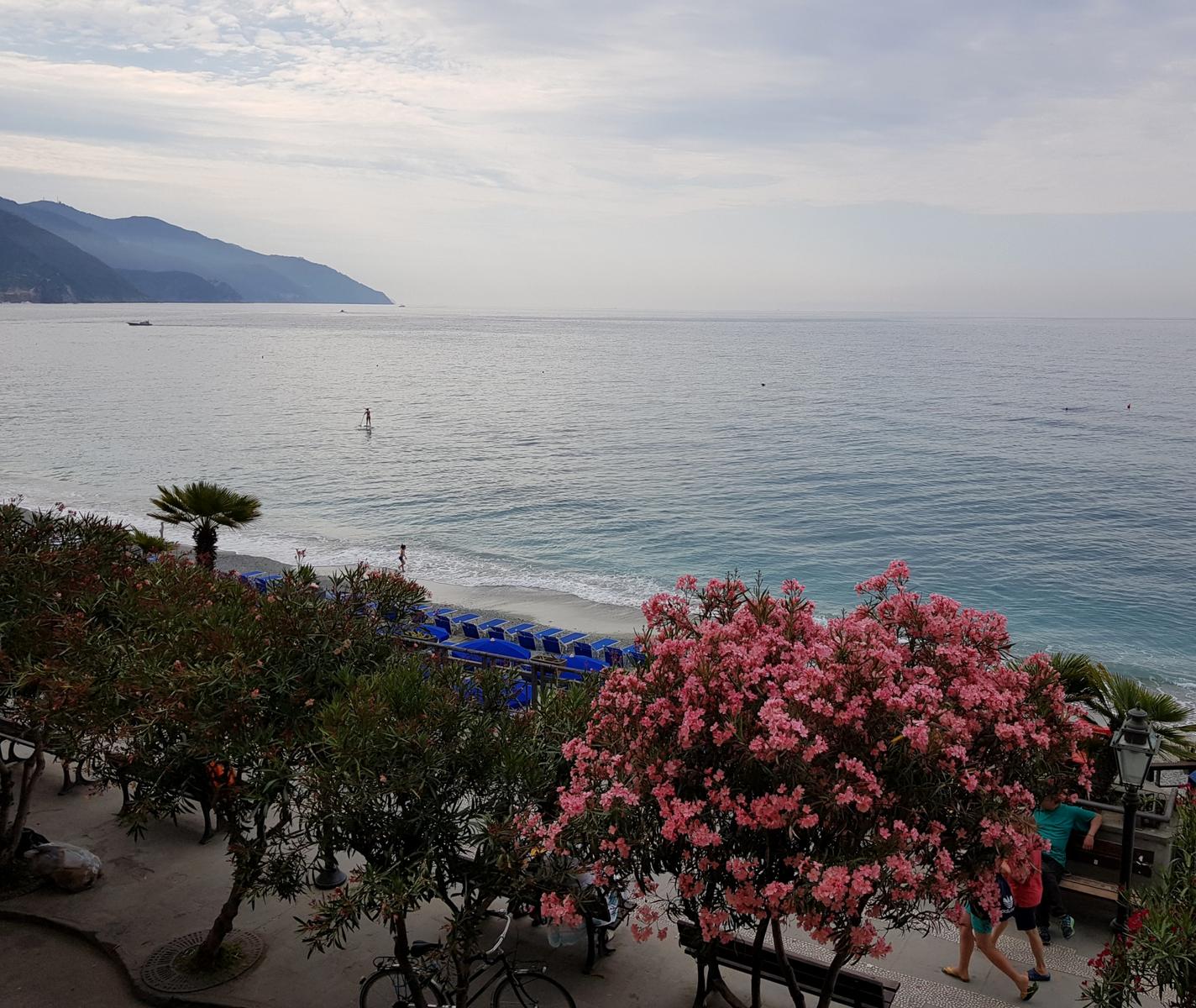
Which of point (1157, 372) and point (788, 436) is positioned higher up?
point (1157, 372)

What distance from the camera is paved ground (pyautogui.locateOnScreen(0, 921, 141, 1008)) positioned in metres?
8.72

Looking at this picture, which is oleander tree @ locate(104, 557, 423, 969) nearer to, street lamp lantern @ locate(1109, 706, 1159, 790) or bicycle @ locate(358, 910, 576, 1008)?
bicycle @ locate(358, 910, 576, 1008)

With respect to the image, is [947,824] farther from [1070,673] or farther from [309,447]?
[309,447]

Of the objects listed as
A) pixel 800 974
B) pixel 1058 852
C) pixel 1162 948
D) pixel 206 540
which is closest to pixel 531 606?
pixel 206 540

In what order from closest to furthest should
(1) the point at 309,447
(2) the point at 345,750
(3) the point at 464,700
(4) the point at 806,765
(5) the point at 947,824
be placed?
(4) the point at 806,765 < (5) the point at 947,824 < (2) the point at 345,750 < (3) the point at 464,700 < (1) the point at 309,447

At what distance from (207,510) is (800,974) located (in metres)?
16.1

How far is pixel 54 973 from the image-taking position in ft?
29.9

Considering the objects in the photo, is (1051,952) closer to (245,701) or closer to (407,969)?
(407,969)

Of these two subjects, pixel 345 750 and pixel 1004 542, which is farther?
pixel 1004 542

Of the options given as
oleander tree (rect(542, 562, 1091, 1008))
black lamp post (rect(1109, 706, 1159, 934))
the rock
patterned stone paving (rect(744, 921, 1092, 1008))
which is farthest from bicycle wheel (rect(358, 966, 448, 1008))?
black lamp post (rect(1109, 706, 1159, 934))

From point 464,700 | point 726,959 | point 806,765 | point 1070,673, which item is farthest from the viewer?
point 1070,673

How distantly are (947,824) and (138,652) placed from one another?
6.26m

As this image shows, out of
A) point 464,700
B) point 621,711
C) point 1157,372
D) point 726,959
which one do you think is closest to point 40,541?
point 464,700

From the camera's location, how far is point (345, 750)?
6.34 m
